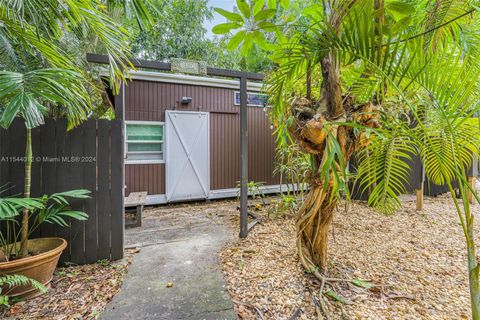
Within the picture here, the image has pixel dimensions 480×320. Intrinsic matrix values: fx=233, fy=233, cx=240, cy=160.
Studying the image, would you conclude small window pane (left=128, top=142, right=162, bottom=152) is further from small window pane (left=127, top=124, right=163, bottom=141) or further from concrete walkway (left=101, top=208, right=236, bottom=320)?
concrete walkway (left=101, top=208, right=236, bottom=320)

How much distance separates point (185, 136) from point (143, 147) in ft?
2.75

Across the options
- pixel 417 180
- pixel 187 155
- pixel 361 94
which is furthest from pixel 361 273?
Answer: pixel 187 155

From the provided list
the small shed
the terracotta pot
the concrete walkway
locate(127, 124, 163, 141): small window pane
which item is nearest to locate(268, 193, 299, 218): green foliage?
the concrete walkway

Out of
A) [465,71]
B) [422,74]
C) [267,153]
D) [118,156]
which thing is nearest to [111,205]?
[118,156]

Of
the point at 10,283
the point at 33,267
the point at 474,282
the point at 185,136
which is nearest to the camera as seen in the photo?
the point at 474,282

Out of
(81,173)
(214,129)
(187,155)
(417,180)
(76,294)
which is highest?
(214,129)

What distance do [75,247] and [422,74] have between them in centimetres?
289

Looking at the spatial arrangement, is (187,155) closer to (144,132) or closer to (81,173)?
(144,132)

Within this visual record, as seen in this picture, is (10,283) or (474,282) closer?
(474,282)

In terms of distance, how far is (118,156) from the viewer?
2256mm

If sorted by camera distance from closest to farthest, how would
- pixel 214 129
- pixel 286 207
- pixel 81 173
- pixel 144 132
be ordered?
pixel 81 173 → pixel 286 207 → pixel 144 132 → pixel 214 129

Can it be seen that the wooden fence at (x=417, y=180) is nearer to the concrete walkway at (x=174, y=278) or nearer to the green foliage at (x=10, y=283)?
the concrete walkway at (x=174, y=278)

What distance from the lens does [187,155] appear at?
483cm

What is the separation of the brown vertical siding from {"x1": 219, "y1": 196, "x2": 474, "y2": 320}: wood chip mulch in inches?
85.5
